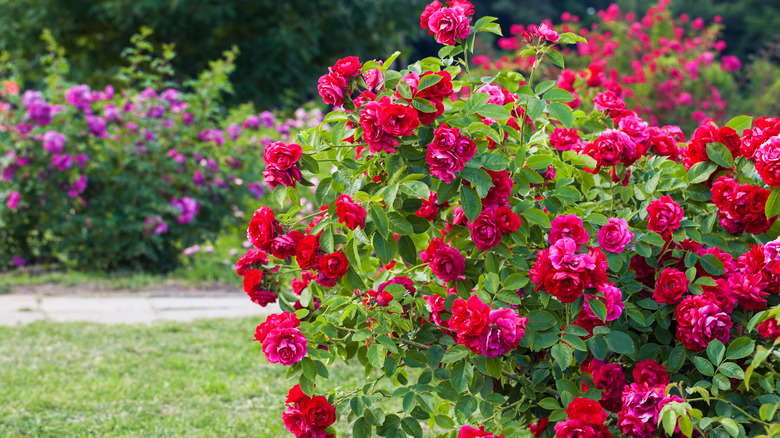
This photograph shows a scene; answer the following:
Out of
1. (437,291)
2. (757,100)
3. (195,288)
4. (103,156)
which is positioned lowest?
(757,100)

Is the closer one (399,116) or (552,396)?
(399,116)

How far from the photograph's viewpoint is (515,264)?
6.19 feet

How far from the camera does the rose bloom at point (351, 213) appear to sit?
1.79 meters

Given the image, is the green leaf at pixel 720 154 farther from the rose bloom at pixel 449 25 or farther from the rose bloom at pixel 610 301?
the rose bloom at pixel 449 25

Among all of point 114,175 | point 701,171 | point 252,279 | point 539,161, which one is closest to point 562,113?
point 539,161

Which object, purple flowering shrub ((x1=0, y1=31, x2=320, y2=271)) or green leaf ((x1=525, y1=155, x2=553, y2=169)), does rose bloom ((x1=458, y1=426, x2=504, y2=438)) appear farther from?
purple flowering shrub ((x1=0, y1=31, x2=320, y2=271))

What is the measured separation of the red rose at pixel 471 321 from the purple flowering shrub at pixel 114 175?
5.30 meters

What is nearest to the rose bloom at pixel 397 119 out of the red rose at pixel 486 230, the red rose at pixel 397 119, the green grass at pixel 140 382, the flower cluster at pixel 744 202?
the red rose at pixel 397 119

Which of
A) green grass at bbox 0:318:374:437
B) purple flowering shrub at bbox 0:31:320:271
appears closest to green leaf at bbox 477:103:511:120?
green grass at bbox 0:318:374:437

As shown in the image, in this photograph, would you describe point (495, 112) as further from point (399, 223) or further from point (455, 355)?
point (455, 355)

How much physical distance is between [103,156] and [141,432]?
413 cm

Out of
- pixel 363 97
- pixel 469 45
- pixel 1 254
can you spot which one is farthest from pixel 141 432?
pixel 1 254

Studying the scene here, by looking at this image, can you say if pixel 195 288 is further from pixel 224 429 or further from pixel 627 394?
pixel 627 394

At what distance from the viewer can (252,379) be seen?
154 inches
